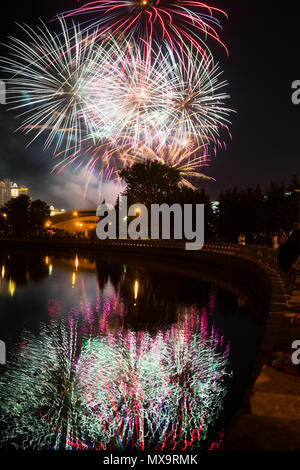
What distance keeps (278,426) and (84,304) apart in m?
16.1

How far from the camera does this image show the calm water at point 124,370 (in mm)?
7715

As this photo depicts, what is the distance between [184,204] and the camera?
227ft

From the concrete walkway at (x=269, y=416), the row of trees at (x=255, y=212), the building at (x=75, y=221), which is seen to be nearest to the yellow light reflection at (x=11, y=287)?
the concrete walkway at (x=269, y=416)

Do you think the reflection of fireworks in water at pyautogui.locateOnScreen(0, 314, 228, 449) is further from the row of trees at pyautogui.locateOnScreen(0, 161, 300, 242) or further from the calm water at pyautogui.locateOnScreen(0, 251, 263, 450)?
the row of trees at pyautogui.locateOnScreen(0, 161, 300, 242)

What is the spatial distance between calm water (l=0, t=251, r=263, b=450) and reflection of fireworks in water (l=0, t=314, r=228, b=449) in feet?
0.07

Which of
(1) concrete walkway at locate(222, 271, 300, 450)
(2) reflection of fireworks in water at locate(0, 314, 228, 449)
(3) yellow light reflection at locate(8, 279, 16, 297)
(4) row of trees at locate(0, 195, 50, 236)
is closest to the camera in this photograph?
(1) concrete walkway at locate(222, 271, 300, 450)

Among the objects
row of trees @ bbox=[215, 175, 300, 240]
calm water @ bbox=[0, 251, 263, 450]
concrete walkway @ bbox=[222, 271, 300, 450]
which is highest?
row of trees @ bbox=[215, 175, 300, 240]

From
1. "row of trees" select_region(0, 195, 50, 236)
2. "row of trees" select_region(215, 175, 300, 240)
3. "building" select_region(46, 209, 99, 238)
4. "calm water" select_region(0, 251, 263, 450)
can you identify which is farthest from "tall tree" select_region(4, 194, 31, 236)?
"calm water" select_region(0, 251, 263, 450)

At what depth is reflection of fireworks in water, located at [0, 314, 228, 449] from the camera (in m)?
7.57

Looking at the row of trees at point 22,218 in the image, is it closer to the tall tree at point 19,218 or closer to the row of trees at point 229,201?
the tall tree at point 19,218

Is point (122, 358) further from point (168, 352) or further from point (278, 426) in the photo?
point (278, 426)

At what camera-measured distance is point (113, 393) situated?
9.31 meters

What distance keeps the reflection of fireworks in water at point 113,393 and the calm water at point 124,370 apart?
2 cm

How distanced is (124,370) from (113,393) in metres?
1.50
